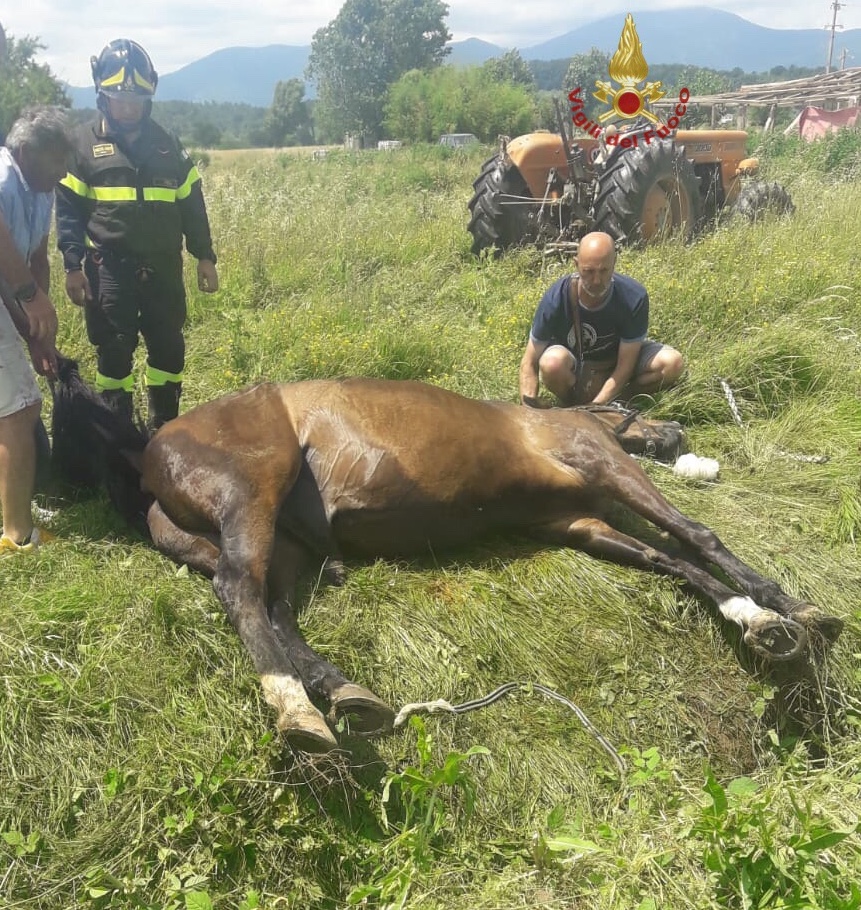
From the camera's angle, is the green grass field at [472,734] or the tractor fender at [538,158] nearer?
the green grass field at [472,734]

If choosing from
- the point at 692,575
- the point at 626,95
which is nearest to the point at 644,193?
the point at 626,95

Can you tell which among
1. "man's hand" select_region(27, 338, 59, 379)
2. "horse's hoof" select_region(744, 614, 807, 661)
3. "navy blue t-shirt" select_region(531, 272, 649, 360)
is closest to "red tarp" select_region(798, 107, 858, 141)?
"navy blue t-shirt" select_region(531, 272, 649, 360)

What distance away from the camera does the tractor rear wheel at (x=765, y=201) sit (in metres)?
8.59

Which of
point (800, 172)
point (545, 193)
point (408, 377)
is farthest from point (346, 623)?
point (800, 172)

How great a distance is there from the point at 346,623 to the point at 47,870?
121 cm

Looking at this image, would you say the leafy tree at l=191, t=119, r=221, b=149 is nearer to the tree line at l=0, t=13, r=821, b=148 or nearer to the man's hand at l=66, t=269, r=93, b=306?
the tree line at l=0, t=13, r=821, b=148

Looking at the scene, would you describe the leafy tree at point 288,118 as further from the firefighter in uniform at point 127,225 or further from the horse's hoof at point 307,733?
the horse's hoof at point 307,733

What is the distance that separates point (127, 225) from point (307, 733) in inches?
120

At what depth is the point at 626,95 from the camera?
8570 mm

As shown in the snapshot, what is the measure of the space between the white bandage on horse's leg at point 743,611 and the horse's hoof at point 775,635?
2cm

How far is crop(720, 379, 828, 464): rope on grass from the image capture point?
4.26 m

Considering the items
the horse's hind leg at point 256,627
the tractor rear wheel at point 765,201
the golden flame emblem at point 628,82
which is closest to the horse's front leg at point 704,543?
the horse's hind leg at point 256,627

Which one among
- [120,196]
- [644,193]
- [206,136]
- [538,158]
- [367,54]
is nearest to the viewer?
[120,196]

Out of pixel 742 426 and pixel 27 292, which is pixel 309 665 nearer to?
pixel 27 292
